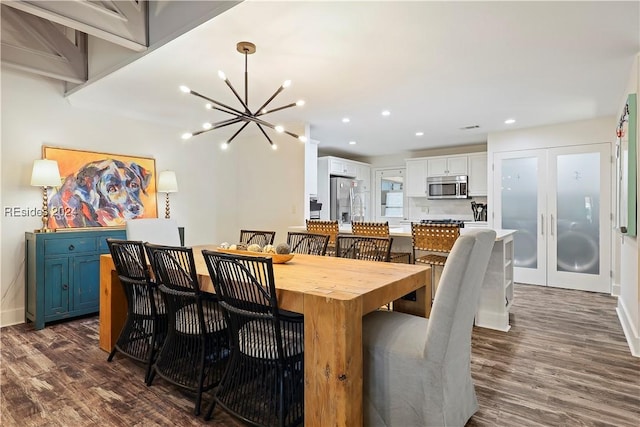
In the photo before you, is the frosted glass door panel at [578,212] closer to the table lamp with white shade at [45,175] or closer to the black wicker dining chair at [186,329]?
the black wicker dining chair at [186,329]

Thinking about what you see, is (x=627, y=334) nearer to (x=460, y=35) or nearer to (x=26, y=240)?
(x=460, y=35)

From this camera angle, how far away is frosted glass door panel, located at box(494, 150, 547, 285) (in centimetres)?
513

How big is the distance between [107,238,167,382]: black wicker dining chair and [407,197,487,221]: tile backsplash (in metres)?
5.80

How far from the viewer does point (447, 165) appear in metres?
6.57

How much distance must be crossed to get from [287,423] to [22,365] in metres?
2.21

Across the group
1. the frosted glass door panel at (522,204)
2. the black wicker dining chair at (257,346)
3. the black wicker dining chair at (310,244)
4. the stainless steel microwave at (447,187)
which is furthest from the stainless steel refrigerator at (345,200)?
the black wicker dining chair at (257,346)

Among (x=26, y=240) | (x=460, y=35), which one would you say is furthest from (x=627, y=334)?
(x=26, y=240)

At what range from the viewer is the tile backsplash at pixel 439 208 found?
6738mm

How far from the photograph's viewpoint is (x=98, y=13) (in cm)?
256

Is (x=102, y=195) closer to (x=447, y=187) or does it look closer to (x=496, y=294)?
(x=496, y=294)

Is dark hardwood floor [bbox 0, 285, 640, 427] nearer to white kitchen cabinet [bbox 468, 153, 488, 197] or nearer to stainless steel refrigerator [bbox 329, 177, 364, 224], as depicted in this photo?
white kitchen cabinet [bbox 468, 153, 488, 197]


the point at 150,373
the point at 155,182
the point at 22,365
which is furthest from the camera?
the point at 155,182

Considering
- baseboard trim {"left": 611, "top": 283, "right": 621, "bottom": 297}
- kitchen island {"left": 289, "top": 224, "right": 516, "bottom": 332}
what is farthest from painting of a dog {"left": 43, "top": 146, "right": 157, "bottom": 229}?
baseboard trim {"left": 611, "top": 283, "right": 621, "bottom": 297}

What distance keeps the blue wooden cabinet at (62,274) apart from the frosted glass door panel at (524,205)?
555cm
